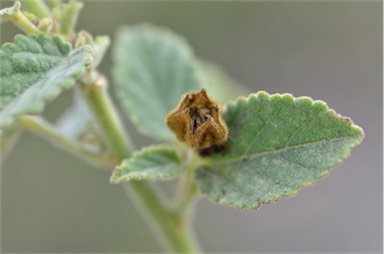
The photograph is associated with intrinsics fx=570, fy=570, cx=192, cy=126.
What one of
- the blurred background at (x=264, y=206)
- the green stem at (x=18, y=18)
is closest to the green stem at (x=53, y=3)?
the green stem at (x=18, y=18)

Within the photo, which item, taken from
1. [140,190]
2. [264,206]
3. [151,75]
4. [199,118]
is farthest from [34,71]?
[264,206]

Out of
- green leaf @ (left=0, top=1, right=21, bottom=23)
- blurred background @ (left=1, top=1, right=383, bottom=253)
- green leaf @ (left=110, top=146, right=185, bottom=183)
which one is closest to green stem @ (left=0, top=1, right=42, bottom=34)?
green leaf @ (left=0, top=1, right=21, bottom=23)

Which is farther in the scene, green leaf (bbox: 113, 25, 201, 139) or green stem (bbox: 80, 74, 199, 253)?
green leaf (bbox: 113, 25, 201, 139)

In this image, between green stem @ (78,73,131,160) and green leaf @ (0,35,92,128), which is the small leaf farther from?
green leaf @ (0,35,92,128)

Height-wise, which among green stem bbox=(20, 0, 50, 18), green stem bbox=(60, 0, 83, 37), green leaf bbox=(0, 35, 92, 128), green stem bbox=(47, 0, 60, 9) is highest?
green stem bbox=(47, 0, 60, 9)

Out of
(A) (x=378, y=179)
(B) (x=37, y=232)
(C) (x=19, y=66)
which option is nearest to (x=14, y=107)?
(C) (x=19, y=66)

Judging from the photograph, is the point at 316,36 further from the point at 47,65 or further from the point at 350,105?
the point at 47,65

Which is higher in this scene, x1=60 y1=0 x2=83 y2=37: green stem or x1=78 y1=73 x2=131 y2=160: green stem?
x1=60 y1=0 x2=83 y2=37: green stem
